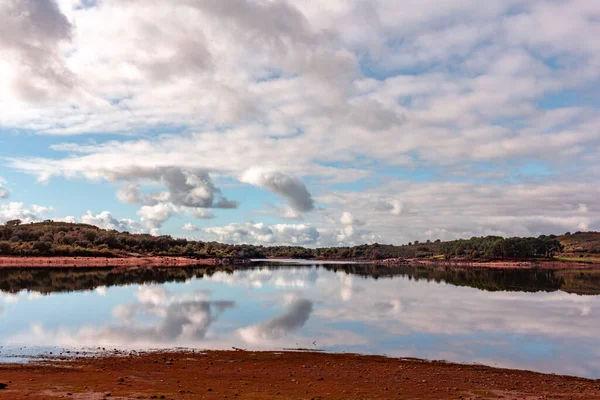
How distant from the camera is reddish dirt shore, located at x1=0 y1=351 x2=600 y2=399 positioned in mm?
17719

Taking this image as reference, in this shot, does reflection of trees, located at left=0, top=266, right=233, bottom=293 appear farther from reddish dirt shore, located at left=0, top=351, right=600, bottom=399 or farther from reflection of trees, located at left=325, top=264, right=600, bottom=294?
reflection of trees, located at left=325, top=264, right=600, bottom=294

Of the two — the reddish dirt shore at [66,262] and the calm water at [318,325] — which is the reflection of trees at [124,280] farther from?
the reddish dirt shore at [66,262]

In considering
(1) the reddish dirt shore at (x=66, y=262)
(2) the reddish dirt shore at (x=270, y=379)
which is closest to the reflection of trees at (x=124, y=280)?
(1) the reddish dirt shore at (x=66, y=262)

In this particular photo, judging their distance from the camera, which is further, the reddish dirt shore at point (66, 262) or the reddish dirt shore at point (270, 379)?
the reddish dirt shore at point (66, 262)

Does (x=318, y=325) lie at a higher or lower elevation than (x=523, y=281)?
higher

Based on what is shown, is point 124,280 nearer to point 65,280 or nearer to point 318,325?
point 65,280

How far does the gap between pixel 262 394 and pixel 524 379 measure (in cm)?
1469

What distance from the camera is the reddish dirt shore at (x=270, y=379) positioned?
58.1 ft

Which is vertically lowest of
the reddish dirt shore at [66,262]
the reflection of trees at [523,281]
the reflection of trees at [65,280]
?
the reflection of trees at [523,281]

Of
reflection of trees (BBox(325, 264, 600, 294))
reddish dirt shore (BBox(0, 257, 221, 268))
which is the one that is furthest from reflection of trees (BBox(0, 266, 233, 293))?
reflection of trees (BBox(325, 264, 600, 294))

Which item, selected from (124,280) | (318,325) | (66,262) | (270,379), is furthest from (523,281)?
(66,262)

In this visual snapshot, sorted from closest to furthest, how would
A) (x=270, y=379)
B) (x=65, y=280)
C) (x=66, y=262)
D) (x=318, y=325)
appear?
(x=270, y=379)
(x=318, y=325)
(x=65, y=280)
(x=66, y=262)

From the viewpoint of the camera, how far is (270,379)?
21.2 metres

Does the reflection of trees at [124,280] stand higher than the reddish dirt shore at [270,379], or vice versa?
the reddish dirt shore at [270,379]
